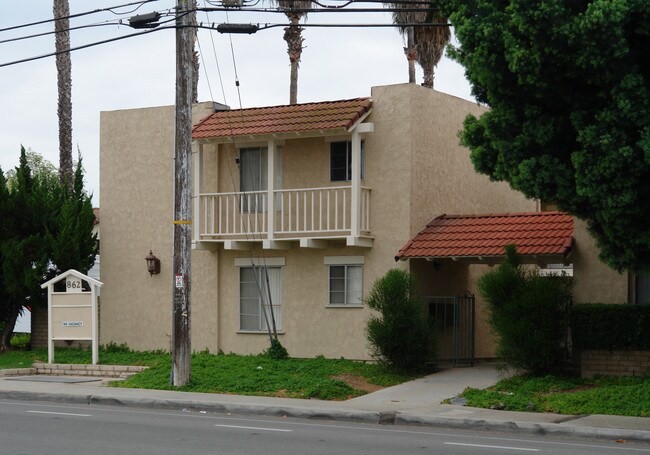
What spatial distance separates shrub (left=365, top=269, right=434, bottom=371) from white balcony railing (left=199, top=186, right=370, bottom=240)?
2.36m

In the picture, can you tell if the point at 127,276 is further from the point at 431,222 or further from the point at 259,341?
the point at 431,222

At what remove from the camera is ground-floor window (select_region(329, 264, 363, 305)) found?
25.0 m

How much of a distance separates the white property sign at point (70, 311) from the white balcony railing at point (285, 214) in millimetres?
3224

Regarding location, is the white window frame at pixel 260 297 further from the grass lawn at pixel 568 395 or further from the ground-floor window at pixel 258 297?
the grass lawn at pixel 568 395

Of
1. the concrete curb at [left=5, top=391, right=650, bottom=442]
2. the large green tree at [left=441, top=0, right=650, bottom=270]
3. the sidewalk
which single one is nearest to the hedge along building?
the sidewalk

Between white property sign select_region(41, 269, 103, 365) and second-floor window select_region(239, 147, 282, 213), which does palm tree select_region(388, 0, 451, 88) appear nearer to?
second-floor window select_region(239, 147, 282, 213)

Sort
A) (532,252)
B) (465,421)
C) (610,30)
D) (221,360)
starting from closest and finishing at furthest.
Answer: (610,30) < (465,421) < (532,252) < (221,360)

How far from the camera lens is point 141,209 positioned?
1097 inches

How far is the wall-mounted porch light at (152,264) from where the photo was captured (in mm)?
27281

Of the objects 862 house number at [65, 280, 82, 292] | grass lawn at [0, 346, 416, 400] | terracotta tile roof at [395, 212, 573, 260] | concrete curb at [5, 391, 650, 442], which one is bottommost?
concrete curb at [5, 391, 650, 442]

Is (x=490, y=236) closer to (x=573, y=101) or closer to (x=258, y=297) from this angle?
(x=258, y=297)

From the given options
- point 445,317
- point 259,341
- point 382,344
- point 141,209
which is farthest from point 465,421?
point 141,209

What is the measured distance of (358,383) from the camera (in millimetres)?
21625

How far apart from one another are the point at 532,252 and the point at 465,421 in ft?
20.8
